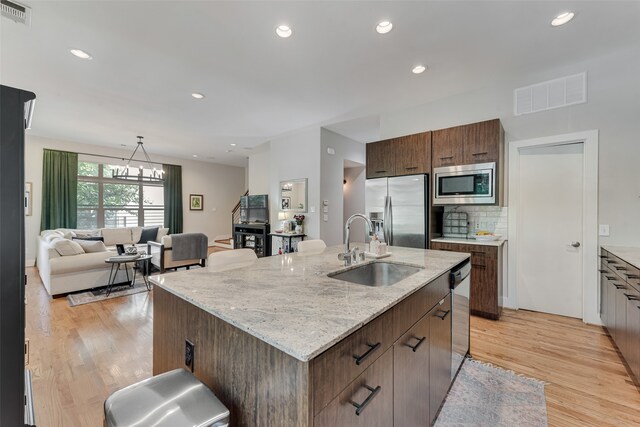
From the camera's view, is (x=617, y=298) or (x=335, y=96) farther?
(x=335, y=96)

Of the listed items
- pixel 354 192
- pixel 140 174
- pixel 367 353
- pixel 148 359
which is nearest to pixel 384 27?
pixel 367 353

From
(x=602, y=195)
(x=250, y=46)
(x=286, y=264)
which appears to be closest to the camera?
(x=286, y=264)

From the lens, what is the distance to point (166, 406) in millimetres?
911

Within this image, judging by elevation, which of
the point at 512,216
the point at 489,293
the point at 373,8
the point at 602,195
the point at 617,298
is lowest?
the point at 489,293

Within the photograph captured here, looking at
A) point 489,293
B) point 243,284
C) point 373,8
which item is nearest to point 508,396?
point 489,293

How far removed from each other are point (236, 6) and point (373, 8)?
1130mm

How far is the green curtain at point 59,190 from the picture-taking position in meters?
6.11

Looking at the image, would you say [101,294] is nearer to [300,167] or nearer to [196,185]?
[300,167]

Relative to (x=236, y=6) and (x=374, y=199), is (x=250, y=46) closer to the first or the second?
(x=236, y=6)

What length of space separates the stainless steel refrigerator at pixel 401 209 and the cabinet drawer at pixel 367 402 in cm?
262

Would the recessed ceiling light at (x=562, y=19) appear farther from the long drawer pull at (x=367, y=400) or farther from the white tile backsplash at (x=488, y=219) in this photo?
the long drawer pull at (x=367, y=400)

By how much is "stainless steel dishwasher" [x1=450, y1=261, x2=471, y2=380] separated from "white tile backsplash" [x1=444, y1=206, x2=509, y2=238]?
1720 mm

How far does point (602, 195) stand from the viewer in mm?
2885

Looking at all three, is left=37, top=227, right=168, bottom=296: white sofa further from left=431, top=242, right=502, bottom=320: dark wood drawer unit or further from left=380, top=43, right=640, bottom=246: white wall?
left=380, top=43, right=640, bottom=246: white wall
